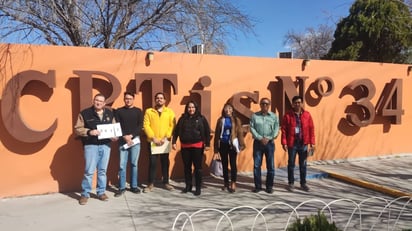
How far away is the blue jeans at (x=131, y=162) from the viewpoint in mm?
6664

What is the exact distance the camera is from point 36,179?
6637 mm

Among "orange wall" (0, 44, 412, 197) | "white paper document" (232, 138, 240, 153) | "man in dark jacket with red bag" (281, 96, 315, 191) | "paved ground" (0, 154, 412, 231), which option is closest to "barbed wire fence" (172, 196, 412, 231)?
"paved ground" (0, 154, 412, 231)

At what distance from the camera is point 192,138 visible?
670 cm

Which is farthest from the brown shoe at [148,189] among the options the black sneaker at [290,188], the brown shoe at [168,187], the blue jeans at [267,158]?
the black sneaker at [290,188]

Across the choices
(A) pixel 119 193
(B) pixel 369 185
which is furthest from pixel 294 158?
(A) pixel 119 193

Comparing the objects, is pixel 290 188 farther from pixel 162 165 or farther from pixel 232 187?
pixel 162 165

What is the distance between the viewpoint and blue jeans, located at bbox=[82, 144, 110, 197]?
6227mm

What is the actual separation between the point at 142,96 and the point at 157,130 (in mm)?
861

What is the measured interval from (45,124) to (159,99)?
1.90 metres

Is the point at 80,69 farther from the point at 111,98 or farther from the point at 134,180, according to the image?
the point at 134,180

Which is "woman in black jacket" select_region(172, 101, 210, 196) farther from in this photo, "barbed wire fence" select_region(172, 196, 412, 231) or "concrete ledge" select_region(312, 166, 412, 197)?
"concrete ledge" select_region(312, 166, 412, 197)

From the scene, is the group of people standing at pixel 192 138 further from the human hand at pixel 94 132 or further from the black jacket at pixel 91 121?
the human hand at pixel 94 132

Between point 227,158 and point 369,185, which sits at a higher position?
point 227,158

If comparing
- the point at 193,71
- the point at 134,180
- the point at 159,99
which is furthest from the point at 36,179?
the point at 193,71
